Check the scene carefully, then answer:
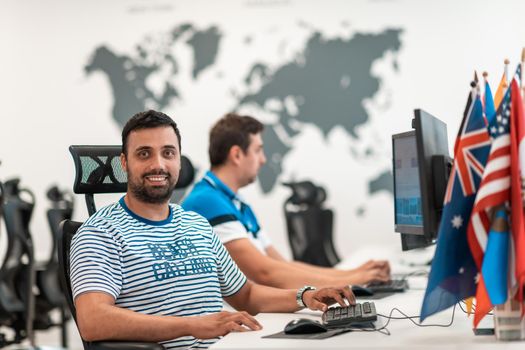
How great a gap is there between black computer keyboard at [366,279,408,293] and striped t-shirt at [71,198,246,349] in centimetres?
82

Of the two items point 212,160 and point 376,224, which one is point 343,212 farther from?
point 212,160

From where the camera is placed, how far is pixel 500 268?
173cm

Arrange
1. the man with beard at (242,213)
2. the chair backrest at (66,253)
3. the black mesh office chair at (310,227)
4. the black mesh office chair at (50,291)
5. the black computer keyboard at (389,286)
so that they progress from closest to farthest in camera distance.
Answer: the chair backrest at (66,253) → the black computer keyboard at (389,286) → the man with beard at (242,213) → the black mesh office chair at (50,291) → the black mesh office chair at (310,227)

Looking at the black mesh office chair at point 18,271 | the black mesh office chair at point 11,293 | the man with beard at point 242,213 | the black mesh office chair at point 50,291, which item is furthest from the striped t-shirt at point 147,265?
the black mesh office chair at point 50,291

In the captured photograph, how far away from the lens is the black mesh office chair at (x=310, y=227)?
562 cm

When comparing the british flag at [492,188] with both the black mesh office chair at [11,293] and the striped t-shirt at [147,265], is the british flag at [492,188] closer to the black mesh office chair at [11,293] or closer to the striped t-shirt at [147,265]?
the striped t-shirt at [147,265]

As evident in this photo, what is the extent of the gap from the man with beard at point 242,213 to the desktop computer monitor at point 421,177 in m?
0.57

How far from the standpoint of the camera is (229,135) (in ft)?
11.4

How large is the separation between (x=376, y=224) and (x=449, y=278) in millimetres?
4793

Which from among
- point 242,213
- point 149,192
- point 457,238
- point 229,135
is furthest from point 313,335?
point 229,135

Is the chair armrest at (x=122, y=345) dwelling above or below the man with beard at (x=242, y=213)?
below

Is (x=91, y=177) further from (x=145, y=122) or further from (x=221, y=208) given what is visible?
(x=221, y=208)

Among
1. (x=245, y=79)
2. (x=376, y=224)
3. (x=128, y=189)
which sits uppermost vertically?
(x=245, y=79)

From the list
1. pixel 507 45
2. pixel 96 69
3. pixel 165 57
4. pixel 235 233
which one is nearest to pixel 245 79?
pixel 165 57
